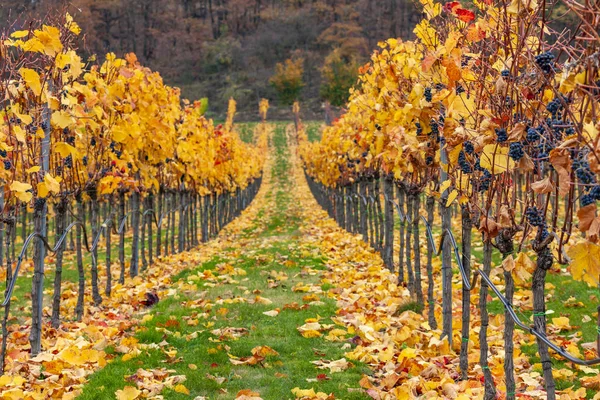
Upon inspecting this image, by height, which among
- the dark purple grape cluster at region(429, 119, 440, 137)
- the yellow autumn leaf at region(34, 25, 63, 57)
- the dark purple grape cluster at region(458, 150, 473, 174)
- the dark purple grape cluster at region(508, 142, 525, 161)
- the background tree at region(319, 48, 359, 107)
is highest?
the background tree at region(319, 48, 359, 107)

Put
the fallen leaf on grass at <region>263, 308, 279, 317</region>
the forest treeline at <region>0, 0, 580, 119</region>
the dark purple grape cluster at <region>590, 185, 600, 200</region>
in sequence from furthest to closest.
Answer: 1. the forest treeline at <region>0, 0, 580, 119</region>
2. the fallen leaf on grass at <region>263, 308, 279, 317</region>
3. the dark purple grape cluster at <region>590, 185, 600, 200</region>

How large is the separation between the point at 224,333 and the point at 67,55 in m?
3.45

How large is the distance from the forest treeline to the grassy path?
67.9 metres

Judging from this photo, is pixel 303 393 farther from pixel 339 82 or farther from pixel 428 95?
pixel 339 82

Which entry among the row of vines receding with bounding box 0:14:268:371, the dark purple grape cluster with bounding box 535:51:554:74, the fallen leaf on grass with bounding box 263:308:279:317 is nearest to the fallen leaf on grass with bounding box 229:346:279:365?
the fallen leaf on grass with bounding box 263:308:279:317

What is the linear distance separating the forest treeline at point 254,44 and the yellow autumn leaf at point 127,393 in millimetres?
73090

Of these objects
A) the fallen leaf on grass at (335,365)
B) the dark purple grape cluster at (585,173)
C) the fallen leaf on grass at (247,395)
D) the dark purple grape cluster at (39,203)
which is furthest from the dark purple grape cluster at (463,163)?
the dark purple grape cluster at (39,203)

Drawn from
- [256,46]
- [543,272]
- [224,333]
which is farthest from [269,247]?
[256,46]

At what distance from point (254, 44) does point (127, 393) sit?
107 m

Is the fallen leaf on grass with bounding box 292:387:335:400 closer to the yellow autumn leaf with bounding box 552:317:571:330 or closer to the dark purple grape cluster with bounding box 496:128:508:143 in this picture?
the dark purple grape cluster with bounding box 496:128:508:143

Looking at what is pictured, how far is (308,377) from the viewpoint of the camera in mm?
5457

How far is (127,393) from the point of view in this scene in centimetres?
471

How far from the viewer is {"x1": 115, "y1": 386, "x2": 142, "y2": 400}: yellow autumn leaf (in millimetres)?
4680

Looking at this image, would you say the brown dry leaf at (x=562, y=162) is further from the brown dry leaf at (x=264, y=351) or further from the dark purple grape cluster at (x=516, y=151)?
the brown dry leaf at (x=264, y=351)
